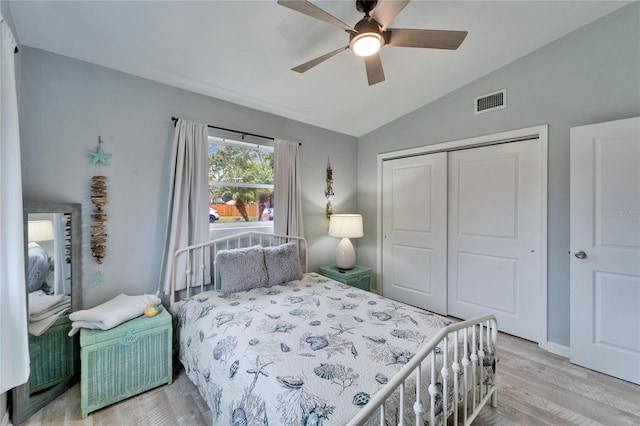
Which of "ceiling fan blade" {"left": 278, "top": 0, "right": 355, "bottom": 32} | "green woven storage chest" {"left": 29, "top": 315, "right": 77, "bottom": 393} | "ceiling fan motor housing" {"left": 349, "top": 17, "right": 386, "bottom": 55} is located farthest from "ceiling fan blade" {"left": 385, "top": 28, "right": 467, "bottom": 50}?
"green woven storage chest" {"left": 29, "top": 315, "right": 77, "bottom": 393}

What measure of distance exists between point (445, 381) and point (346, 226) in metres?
2.23

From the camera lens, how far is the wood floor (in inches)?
65.9

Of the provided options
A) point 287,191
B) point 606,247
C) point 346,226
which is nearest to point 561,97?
point 606,247

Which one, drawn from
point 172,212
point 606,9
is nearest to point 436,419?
point 172,212

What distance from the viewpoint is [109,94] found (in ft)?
7.06

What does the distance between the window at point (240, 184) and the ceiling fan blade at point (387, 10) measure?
5.89ft

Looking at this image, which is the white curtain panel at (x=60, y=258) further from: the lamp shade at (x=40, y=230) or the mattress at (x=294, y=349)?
the mattress at (x=294, y=349)

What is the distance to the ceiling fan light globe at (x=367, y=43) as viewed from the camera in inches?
64.0

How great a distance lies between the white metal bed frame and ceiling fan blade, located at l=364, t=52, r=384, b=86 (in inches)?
67.4

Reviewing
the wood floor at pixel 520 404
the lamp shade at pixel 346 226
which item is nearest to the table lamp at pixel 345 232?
the lamp shade at pixel 346 226

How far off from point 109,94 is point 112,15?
621 millimetres

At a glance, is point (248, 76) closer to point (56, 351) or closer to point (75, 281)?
point (75, 281)

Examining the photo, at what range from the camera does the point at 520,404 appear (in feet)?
5.99

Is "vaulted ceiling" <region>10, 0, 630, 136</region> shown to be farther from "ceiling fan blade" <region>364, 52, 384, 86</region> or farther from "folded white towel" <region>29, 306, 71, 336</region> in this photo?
"folded white towel" <region>29, 306, 71, 336</region>
